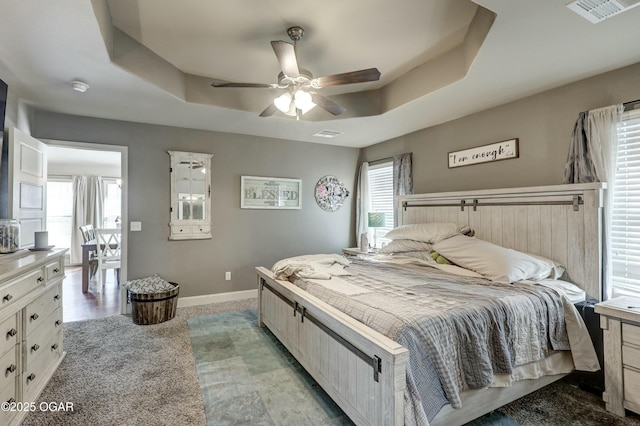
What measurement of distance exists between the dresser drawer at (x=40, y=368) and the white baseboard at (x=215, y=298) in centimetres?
164

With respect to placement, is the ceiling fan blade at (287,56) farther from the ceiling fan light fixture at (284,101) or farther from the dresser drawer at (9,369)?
the dresser drawer at (9,369)

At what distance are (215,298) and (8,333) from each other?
2.75 meters

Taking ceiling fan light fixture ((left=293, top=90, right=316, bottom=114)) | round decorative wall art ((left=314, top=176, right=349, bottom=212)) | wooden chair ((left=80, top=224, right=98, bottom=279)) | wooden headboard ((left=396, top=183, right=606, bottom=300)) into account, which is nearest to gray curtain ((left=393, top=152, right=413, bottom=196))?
wooden headboard ((left=396, top=183, right=606, bottom=300))

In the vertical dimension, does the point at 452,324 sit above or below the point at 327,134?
below

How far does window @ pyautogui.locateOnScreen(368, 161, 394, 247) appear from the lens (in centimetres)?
504

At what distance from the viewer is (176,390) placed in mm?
2285

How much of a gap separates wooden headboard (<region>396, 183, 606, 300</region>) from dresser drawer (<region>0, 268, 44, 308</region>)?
3914 mm

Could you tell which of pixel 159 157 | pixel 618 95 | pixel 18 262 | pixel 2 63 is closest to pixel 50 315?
pixel 18 262

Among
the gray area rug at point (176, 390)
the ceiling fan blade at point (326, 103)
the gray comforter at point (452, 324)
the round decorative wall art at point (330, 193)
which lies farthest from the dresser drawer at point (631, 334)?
the round decorative wall art at point (330, 193)

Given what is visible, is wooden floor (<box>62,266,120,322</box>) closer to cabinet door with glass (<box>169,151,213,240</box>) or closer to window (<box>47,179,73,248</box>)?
cabinet door with glass (<box>169,151,213,240</box>)

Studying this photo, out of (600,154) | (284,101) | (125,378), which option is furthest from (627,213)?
(125,378)

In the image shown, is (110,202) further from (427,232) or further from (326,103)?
(427,232)

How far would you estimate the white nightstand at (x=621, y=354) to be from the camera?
1.96 meters

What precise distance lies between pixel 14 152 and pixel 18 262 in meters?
1.31
